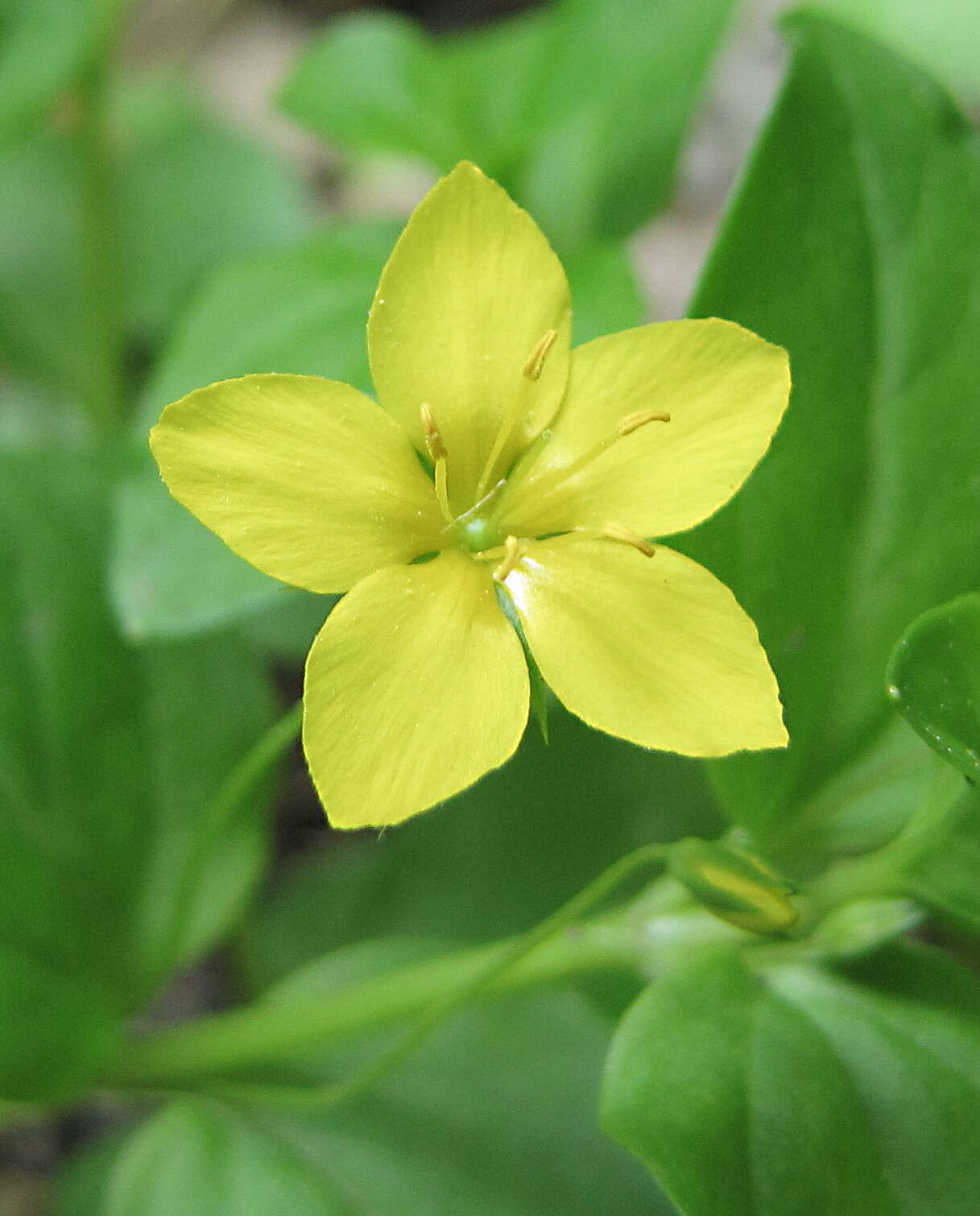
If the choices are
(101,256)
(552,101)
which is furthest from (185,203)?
(552,101)

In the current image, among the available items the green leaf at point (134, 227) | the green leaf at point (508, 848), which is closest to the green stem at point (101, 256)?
the green leaf at point (134, 227)

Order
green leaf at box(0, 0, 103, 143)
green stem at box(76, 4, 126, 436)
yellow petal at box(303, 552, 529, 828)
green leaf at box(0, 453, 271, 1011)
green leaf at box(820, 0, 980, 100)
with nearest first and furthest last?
yellow petal at box(303, 552, 529, 828)
green leaf at box(0, 453, 271, 1011)
green leaf at box(0, 0, 103, 143)
green stem at box(76, 4, 126, 436)
green leaf at box(820, 0, 980, 100)

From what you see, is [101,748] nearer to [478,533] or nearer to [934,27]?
[478,533]

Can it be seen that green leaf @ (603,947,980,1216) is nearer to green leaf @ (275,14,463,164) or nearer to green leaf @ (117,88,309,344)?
green leaf @ (275,14,463,164)

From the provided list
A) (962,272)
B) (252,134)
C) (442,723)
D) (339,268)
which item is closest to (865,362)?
(962,272)

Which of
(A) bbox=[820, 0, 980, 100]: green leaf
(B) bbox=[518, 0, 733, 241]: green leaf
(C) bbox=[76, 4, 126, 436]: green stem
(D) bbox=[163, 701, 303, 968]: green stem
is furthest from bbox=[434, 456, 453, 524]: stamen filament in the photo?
(A) bbox=[820, 0, 980, 100]: green leaf

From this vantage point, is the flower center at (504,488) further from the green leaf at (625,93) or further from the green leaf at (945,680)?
the green leaf at (625,93)
